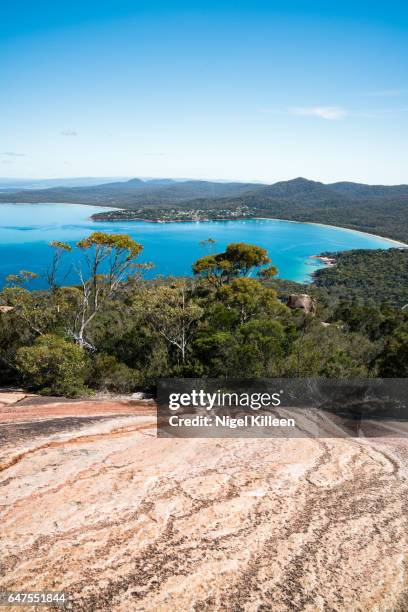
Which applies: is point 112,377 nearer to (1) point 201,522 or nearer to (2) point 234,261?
(1) point 201,522

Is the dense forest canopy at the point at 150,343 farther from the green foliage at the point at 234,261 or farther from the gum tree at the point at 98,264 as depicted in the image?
the green foliage at the point at 234,261

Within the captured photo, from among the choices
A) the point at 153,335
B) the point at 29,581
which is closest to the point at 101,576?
the point at 29,581

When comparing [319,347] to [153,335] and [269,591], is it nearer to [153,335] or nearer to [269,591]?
[153,335]

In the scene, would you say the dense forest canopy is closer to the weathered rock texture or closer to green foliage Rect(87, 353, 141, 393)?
green foliage Rect(87, 353, 141, 393)

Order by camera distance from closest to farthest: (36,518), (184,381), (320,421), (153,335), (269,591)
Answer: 1. (269,591)
2. (36,518)
3. (320,421)
4. (184,381)
5. (153,335)

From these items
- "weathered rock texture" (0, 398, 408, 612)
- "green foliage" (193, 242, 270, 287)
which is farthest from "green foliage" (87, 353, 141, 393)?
"green foliage" (193, 242, 270, 287)

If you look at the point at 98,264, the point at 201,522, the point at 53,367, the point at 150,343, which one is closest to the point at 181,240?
the point at 98,264
